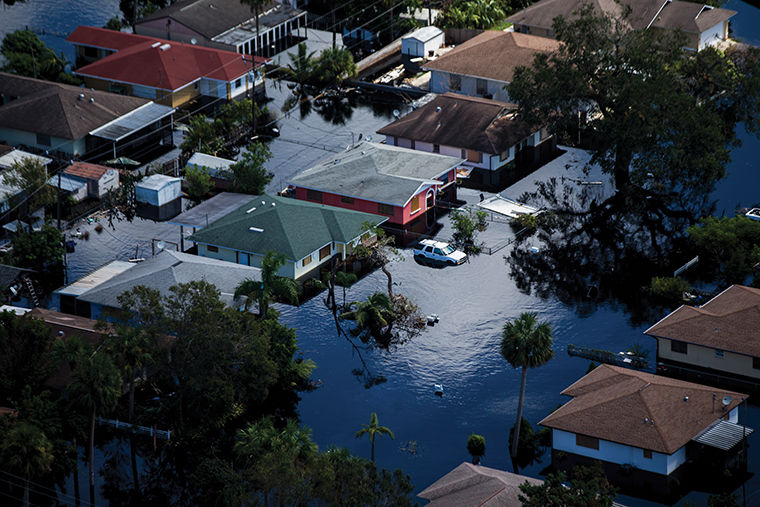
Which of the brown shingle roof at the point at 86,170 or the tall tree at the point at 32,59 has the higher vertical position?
the tall tree at the point at 32,59

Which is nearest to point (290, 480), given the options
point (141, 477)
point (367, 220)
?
point (141, 477)

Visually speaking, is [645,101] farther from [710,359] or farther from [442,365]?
[442,365]

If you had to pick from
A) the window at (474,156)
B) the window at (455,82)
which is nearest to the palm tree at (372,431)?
the window at (474,156)

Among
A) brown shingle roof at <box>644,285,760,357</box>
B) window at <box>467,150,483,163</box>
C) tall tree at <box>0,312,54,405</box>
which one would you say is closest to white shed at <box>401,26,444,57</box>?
window at <box>467,150,483,163</box>

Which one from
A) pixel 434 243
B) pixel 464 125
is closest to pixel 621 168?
pixel 464 125

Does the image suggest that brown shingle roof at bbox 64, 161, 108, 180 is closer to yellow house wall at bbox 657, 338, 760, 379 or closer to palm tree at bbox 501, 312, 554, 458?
palm tree at bbox 501, 312, 554, 458

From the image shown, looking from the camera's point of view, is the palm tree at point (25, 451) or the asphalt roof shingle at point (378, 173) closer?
the palm tree at point (25, 451)

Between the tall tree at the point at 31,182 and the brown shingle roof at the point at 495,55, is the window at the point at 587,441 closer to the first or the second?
the tall tree at the point at 31,182
